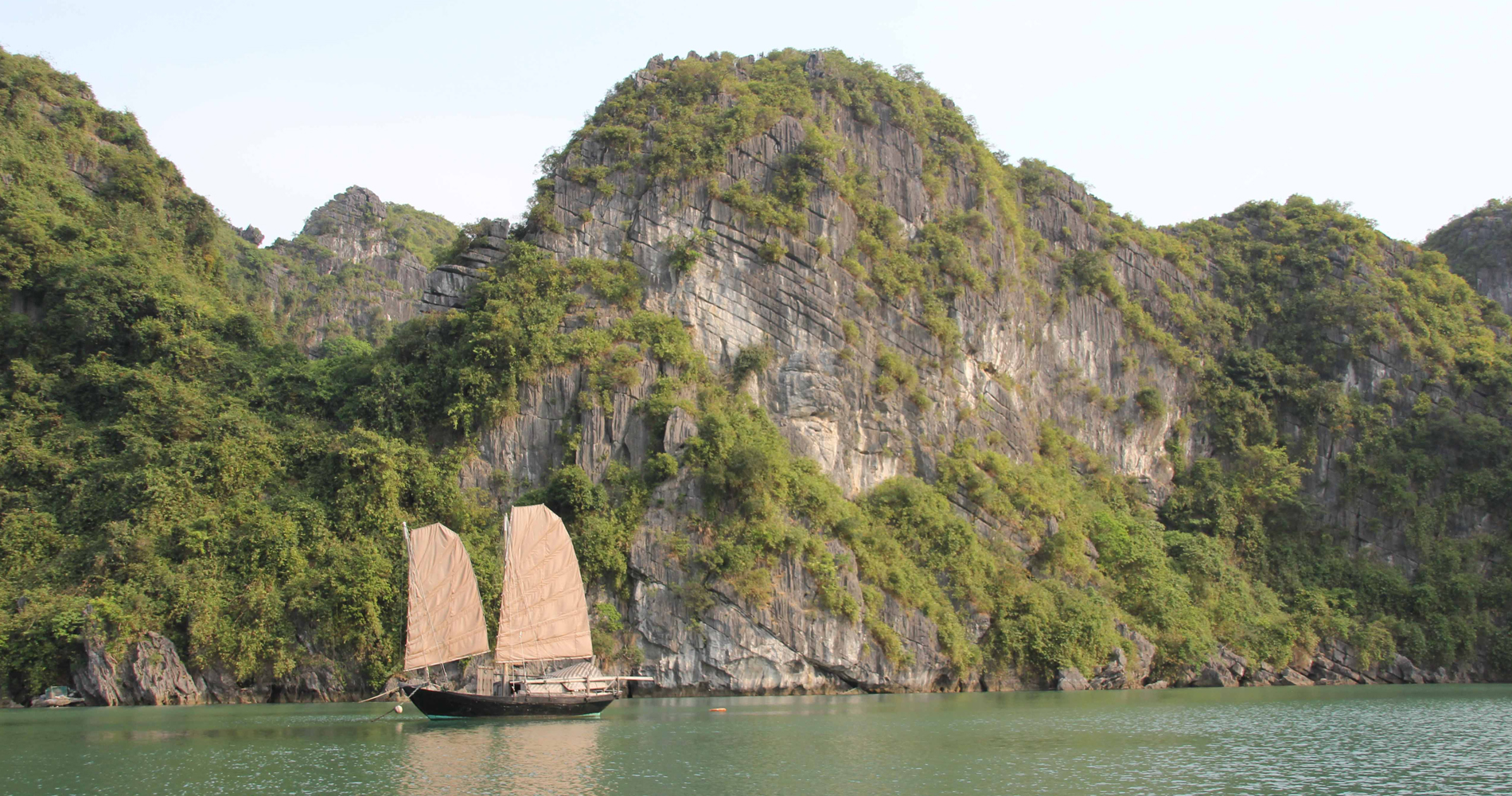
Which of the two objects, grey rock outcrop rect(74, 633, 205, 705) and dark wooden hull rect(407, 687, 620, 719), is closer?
dark wooden hull rect(407, 687, 620, 719)

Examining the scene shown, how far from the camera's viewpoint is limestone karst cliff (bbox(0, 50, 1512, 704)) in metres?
39.1

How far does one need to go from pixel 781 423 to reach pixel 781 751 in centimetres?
2635

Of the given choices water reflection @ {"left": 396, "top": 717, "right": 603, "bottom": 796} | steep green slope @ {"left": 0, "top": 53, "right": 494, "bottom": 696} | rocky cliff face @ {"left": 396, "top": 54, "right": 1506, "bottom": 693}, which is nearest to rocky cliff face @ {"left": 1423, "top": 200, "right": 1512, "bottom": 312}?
rocky cliff face @ {"left": 396, "top": 54, "right": 1506, "bottom": 693}

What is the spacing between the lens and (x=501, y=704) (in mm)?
30750

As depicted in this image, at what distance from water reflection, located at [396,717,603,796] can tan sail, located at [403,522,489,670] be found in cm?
218

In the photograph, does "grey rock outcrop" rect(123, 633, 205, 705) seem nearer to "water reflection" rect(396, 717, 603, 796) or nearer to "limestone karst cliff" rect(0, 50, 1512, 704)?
"limestone karst cliff" rect(0, 50, 1512, 704)

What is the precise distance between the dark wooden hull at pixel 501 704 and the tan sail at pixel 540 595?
1141mm

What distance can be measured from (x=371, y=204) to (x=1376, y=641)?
8177 cm

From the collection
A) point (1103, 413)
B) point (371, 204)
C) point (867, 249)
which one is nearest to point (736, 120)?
point (867, 249)

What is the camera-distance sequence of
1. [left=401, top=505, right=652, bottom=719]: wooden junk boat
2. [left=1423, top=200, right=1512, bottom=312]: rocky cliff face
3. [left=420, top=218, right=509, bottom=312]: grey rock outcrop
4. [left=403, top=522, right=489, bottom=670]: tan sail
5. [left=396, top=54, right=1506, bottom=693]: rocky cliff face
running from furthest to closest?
[left=1423, top=200, right=1512, bottom=312]: rocky cliff face
[left=420, top=218, right=509, bottom=312]: grey rock outcrop
[left=396, top=54, right=1506, bottom=693]: rocky cliff face
[left=403, top=522, right=489, bottom=670]: tan sail
[left=401, top=505, right=652, bottom=719]: wooden junk boat

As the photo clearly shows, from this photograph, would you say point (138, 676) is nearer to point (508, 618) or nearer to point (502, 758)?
point (508, 618)

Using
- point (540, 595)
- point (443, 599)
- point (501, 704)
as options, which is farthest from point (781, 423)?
point (501, 704)

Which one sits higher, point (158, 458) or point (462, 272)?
point (462, 272)

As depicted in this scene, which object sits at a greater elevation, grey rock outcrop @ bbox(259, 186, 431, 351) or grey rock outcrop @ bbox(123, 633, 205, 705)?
grey rock outcrop @ bbox(259, 186, 431, 351)
